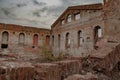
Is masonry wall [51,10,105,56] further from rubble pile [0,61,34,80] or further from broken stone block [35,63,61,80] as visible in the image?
rubble pile [0,61,34,80]

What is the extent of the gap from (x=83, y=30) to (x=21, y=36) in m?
9.48

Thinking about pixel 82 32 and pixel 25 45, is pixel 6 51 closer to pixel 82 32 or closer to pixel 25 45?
pixel 25 45

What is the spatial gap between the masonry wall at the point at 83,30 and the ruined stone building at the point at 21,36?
10.4ft

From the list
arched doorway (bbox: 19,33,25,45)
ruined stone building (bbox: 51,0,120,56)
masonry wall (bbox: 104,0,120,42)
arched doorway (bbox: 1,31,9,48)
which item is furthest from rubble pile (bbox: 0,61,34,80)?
arched doorway (bbox: 19,33,25,45)

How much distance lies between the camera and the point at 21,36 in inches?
919

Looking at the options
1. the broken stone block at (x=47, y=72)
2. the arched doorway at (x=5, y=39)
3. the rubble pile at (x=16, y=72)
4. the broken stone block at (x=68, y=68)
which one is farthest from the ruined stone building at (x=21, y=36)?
the rubble pile at (x=16, y=72)

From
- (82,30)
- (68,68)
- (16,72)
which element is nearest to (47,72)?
(16,72)

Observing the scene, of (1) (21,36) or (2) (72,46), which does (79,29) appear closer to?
(2) (72,46)

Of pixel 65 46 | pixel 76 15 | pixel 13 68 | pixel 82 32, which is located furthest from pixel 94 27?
pixel 13 68

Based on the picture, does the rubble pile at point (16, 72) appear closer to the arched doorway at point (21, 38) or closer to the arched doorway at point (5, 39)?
the arched doorway at point (5, 39)

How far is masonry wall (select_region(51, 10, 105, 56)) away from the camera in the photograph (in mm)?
16178

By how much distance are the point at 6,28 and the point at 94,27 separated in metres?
11.8

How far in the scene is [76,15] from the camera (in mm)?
19688

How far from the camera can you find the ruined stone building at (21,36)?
22312 millimetres
